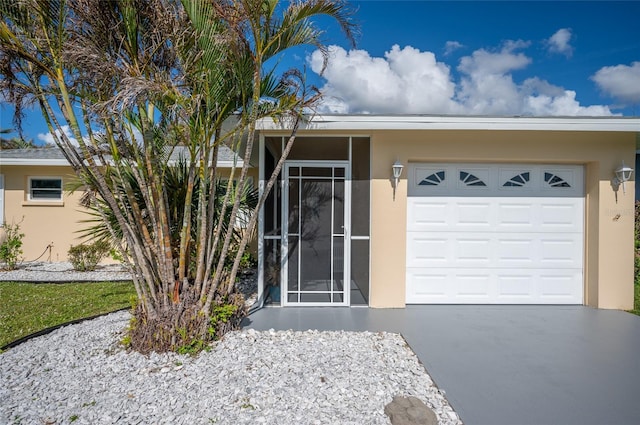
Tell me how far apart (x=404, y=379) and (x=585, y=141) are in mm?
5336

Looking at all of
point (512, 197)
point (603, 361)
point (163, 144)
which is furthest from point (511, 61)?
point (163, 144)

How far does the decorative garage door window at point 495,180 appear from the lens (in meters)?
5.86

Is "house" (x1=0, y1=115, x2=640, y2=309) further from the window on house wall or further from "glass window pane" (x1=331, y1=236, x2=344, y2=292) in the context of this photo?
the window on house wall

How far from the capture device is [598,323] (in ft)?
16.4

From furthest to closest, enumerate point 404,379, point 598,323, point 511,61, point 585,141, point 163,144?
point 511,61 < point 585,141 < point 598,323 < point 163,144 < point 404,379

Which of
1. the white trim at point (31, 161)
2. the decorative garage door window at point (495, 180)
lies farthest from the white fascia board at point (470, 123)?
the white trim at point (31, 161)

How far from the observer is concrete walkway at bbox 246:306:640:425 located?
286cm

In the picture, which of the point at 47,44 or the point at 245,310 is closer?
the point at 47,44

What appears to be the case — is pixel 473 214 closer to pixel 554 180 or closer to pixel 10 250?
pixel 554 180

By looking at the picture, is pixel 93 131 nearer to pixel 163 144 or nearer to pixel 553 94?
pixel 163 144

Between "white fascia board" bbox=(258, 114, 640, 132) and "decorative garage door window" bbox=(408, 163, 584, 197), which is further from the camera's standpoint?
"decorative garage door window" bbox=(408, 163, 584, 197)

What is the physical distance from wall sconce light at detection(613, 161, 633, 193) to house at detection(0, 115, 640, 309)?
0.05m

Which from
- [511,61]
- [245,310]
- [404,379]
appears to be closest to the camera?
[404,379]

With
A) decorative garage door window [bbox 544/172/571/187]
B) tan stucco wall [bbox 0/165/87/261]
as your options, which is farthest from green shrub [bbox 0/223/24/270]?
decorative garage door window [bbox 544/172/571/187]
